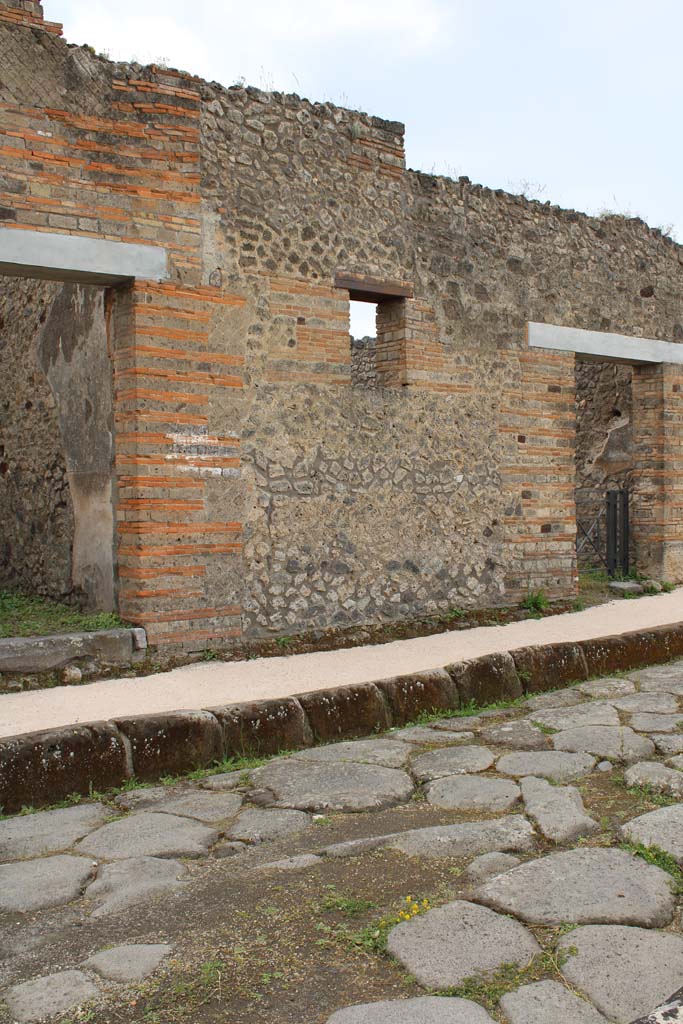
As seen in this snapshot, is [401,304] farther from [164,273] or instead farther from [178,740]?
[178,740]

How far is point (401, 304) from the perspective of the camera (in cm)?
723

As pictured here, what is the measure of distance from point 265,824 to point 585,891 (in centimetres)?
121

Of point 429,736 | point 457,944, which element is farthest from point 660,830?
point 429,736

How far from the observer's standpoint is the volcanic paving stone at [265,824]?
3266mm

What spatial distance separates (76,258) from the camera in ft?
18.5

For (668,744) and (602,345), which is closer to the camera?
(668,744)

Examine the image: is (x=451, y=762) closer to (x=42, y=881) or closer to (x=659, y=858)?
(x=659, y=858)

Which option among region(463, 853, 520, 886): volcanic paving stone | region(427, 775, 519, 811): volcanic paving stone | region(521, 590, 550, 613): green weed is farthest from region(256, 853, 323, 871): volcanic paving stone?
region(521, 590, 550, 613): green weed

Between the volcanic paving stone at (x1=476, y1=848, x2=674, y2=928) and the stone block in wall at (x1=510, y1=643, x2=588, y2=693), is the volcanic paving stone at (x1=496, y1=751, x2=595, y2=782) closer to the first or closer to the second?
the volcanic paving stone at (x1=476, y1=848, x2=674, y2=928)

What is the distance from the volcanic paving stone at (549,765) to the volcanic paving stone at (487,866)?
33.9 inches

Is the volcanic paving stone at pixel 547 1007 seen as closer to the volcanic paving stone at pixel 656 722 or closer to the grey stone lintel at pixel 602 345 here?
the volcanic paving stone at pixel 656 722

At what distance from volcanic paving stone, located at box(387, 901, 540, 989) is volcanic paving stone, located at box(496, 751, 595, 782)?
1317 mm

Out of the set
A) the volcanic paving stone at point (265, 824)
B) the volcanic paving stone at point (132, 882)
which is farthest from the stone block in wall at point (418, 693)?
the volcanic paving stone at point (132, 882)

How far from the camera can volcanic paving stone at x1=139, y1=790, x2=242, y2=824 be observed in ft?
11.4
